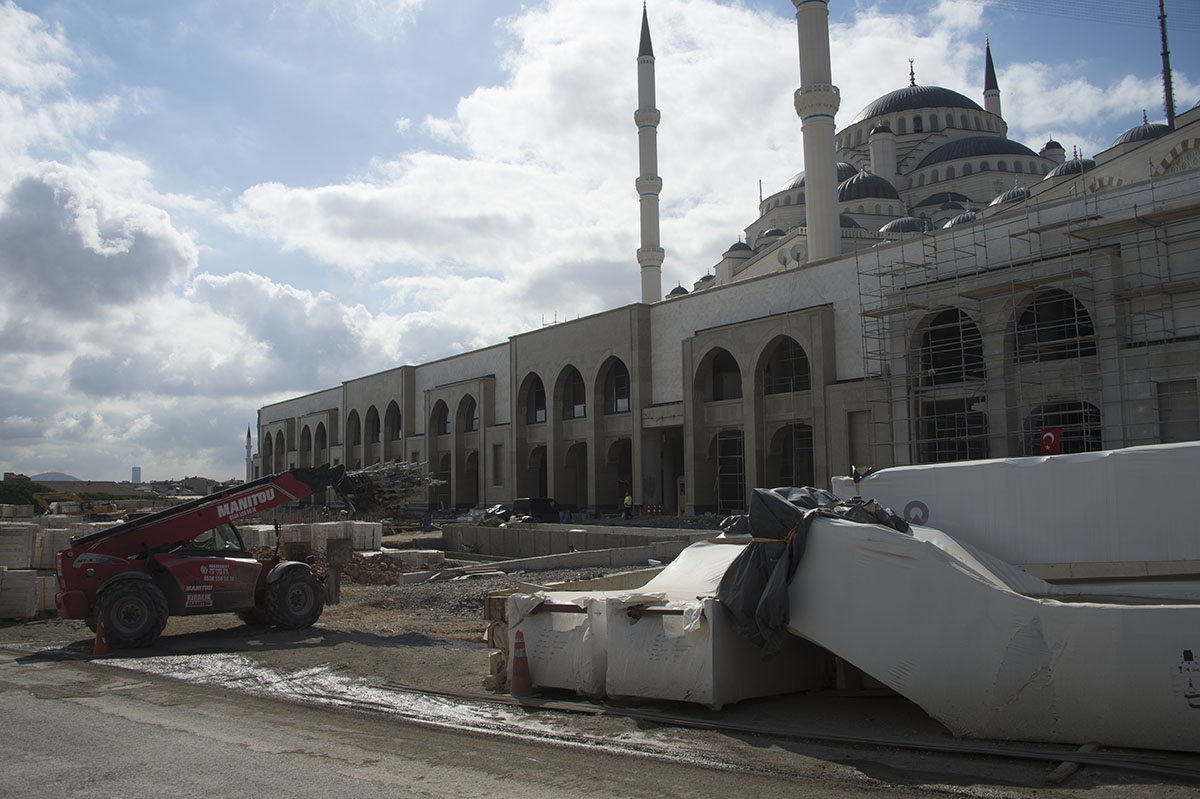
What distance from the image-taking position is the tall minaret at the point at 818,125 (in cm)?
3644

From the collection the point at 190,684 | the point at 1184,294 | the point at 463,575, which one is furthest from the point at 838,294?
the point at 190,684

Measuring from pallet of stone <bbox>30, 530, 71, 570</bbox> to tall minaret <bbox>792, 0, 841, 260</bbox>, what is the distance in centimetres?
2798

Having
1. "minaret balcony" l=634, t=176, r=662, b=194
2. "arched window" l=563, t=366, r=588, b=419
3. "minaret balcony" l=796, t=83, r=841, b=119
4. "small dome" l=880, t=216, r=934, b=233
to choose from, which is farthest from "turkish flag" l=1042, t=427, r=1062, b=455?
"minaret balcony" l=634, t=176, r=662, b=194

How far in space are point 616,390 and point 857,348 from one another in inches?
578

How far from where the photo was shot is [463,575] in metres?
21.4

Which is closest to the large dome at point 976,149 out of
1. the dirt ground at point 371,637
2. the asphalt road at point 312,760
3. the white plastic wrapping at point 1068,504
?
the dirt ground at point 371,637

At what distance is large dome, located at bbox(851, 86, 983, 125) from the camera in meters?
67.3

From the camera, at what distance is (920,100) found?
6775 cm

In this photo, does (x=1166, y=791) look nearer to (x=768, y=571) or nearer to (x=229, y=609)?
(x=768, y=571)

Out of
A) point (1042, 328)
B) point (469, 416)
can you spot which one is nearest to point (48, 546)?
point (1042, 328)

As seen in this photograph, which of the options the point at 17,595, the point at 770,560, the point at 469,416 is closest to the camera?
the point at 770,560

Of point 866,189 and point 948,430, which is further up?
point 866,189

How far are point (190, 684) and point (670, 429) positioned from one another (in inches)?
1230

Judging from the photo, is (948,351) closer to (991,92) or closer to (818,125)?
(818,125)
